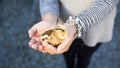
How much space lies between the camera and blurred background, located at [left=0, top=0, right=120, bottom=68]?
4.59 feet

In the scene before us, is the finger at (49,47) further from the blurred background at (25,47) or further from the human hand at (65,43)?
the blurred background at (25,47)

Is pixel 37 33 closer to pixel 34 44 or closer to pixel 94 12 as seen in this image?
pixel 34 44

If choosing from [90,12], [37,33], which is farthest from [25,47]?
[90,12]

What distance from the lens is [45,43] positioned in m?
0.72

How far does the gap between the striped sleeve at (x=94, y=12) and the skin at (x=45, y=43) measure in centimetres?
4

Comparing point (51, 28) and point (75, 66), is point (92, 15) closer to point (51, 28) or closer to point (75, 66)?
point (51, 28)

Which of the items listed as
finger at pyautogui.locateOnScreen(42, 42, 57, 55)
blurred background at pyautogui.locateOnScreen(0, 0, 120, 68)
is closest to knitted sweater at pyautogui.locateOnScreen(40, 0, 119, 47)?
finger at pyautogui.locateOnScreen(42, 42, 57, 55)

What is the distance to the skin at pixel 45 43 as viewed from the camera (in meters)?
0.72

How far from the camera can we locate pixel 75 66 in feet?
3.95

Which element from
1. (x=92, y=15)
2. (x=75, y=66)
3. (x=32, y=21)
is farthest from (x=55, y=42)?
(x=32, y=21)

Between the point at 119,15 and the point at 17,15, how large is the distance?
649 mm

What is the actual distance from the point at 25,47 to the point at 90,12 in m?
0.80

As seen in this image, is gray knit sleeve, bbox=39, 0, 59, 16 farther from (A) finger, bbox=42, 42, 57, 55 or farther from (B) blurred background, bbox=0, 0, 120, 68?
(B) blurred background, bbox=0, 0, 120, 68

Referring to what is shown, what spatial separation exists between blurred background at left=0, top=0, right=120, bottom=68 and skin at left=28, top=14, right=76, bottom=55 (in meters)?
0.63
